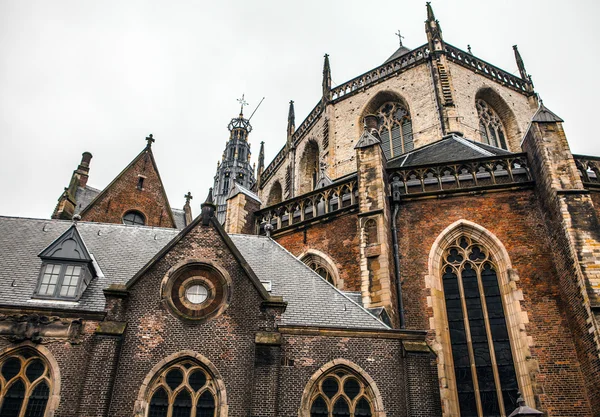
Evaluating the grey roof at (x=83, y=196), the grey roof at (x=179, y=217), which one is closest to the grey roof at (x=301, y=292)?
the grey roof at (x=83, y=196)

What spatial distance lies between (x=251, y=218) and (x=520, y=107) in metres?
14.8

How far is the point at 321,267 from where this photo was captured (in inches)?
587

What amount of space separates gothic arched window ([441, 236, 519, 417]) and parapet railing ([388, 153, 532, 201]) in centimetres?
183

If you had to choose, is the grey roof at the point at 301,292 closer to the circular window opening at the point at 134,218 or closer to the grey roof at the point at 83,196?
the circular window opening at the point at 134,218

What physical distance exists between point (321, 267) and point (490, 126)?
12.7m

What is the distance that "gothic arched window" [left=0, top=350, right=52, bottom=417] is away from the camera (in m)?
9.24

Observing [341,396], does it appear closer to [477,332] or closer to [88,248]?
[477,332]

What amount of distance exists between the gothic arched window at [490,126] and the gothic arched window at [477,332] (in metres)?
10.1

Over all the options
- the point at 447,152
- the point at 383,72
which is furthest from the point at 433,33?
the point at 447,152

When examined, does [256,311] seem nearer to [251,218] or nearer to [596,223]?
[251,218]

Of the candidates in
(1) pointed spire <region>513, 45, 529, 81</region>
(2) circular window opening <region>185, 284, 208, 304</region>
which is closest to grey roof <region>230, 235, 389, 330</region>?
(2) circular window opening <region>185, 284, 208, 304</region>

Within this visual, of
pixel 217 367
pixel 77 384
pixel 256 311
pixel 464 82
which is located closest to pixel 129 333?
pixel 77 384

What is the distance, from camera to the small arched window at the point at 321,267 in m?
14.6

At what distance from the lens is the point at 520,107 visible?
23.4 metres
